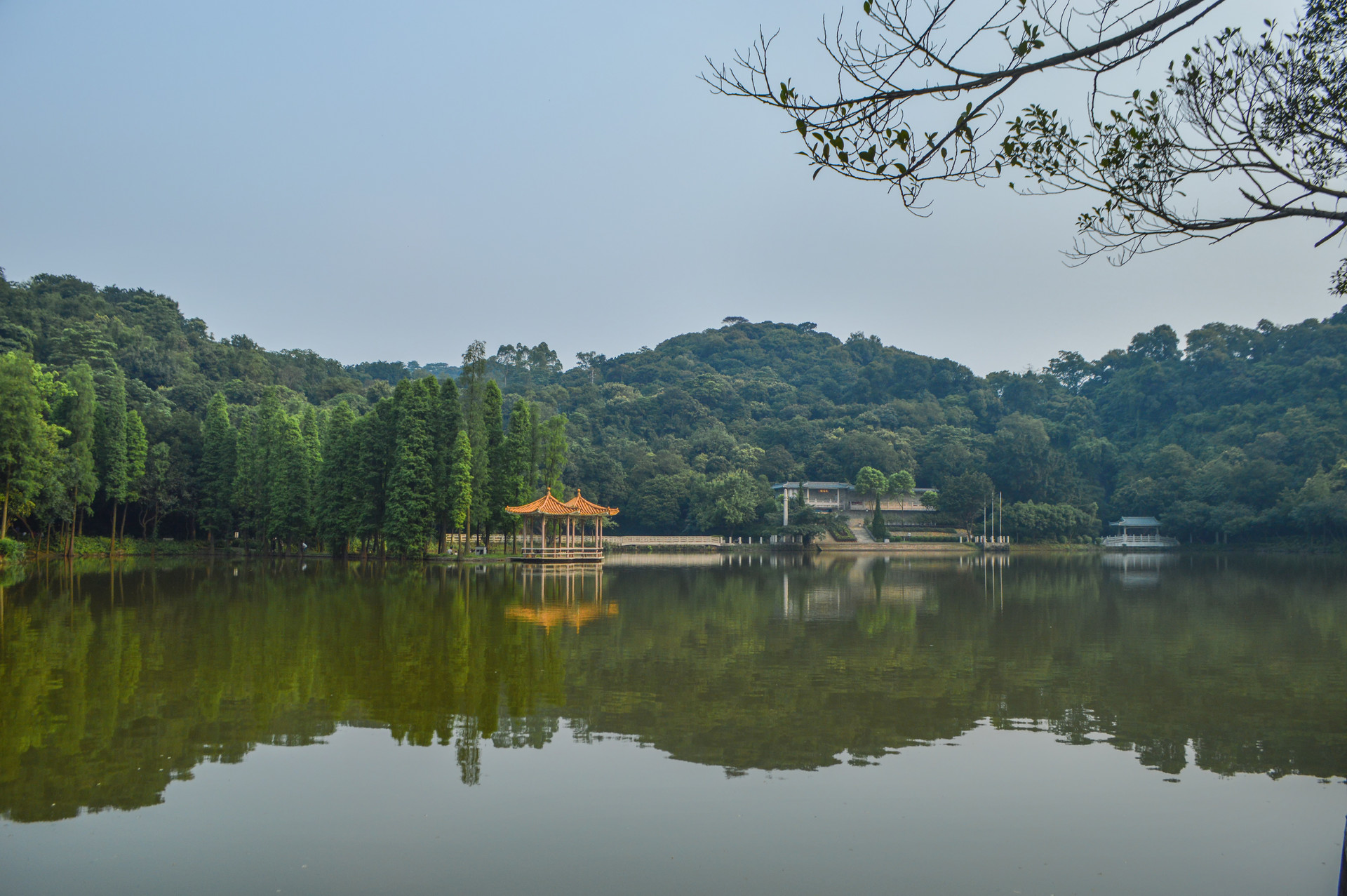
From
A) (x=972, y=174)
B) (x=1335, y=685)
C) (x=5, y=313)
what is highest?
(x=5, y=313)

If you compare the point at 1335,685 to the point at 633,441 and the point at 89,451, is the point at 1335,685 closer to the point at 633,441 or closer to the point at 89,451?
the point at 89,451

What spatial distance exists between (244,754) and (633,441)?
Answer: 211 ft

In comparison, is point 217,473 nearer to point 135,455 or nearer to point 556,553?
point 135,455

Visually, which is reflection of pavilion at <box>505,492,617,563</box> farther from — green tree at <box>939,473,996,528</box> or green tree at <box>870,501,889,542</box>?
green tree at <box>939,473,996,528</box>

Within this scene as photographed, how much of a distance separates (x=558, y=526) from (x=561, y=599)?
1642 cm

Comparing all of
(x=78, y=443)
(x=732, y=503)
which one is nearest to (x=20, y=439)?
(x=78, y=443)

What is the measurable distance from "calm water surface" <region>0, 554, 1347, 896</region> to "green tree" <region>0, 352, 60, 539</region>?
18.9 meters

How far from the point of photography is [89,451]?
34.0 m

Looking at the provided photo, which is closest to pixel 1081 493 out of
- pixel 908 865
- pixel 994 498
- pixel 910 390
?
pixel 994 498

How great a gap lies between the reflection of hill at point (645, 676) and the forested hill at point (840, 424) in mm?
18621

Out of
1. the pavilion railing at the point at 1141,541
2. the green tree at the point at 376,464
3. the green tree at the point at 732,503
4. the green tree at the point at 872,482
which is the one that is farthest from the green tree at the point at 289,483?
the pavilion railing at the point at 1141,541

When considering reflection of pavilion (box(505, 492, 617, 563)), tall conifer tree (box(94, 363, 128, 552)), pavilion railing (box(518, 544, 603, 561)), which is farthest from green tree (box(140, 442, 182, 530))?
pavilion railing (box(518, 544, 603, 561))

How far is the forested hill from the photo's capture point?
1594 inches

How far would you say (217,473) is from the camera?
1542 inches
